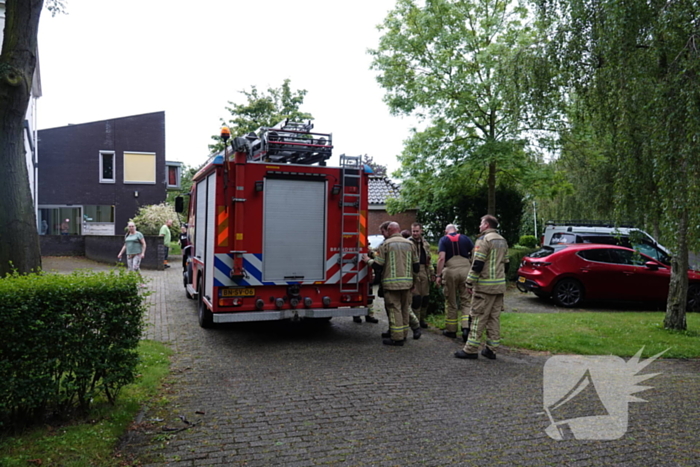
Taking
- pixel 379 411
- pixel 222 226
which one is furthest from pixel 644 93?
pixel 222 226

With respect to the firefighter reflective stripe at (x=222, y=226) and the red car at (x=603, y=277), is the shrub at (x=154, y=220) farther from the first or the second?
the firefighter reflective stripe at (x=222, y=226)

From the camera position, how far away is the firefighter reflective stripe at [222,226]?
25.0ft

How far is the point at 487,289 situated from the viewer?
7438 millimetres

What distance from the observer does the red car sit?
1330 centimetres

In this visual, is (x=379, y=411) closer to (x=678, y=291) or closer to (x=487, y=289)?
(x=487, y=289)

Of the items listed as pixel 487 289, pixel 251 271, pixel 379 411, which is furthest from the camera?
pixel 251 271

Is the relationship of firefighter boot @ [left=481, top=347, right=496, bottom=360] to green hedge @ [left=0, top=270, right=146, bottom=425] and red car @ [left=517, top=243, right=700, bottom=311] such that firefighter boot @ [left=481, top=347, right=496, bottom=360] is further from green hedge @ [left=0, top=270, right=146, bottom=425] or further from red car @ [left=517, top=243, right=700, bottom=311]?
red car @ [left=517, top=243, right=700, bottom=311]

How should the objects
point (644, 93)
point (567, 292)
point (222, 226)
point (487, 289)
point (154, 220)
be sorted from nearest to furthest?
point (487, 289)
point (222, 226)
point (644, 93)
point (567, 292)
point (154, 220)

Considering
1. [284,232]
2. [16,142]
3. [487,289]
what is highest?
[16,142]

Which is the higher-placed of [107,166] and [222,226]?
[107,166]

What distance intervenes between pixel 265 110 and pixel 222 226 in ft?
106

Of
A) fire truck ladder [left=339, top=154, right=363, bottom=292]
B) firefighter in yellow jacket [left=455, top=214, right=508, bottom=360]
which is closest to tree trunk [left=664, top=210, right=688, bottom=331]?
firefighter in yellow jacket [left=455, top=214, right=508, bottom=360]

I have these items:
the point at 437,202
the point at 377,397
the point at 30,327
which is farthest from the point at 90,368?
the point at 437,202

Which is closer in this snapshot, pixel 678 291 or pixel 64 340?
pixel 64 340
